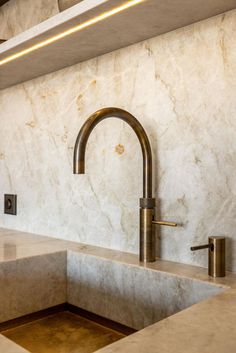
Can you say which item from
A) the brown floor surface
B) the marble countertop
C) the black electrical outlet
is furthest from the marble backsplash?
the brown floor surface

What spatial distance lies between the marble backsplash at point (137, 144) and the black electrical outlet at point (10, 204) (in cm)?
3

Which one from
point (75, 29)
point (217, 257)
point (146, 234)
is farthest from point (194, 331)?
point (75, 29)

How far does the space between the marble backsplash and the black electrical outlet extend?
0.03m

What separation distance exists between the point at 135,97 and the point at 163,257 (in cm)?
46

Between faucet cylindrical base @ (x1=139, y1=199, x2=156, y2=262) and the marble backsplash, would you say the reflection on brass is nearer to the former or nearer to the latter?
the marble backsplash

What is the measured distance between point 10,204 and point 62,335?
0.75 m

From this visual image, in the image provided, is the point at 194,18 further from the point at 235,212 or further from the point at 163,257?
the point at 163,257

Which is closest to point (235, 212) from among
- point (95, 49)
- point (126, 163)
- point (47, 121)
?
point (126, 163)

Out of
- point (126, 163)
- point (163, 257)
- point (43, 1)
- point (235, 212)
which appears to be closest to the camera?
point (235, 212)

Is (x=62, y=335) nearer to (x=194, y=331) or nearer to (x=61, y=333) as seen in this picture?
(x=61, y=333)

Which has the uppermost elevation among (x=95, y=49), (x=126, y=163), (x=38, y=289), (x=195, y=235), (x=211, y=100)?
(x=95, y=49)

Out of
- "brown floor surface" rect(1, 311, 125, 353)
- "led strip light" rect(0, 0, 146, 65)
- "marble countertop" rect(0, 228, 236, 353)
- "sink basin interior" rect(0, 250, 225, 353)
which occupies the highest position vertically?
"led strip light" rect(0, 0, 146, 65)

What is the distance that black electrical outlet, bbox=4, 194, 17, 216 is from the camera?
152 centimetres

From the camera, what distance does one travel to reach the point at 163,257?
988 mm
